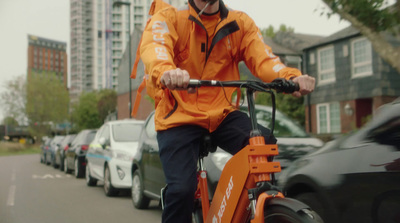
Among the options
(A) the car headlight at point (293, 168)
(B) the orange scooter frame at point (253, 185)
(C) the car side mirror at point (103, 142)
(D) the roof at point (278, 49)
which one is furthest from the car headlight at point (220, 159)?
(D) the roof at point (278, 49)

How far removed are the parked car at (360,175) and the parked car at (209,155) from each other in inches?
64.5

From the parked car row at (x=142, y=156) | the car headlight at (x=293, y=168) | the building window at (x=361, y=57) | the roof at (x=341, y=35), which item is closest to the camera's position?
the car headlight at (x=293, y=168)

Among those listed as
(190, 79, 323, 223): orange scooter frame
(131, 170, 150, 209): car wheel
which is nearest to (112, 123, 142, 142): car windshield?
(131, 170, 150, 209): car wheel

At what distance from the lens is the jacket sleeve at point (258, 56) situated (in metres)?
3.23

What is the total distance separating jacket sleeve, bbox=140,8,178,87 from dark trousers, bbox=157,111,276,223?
1.47 ft

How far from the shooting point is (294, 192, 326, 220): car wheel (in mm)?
4117

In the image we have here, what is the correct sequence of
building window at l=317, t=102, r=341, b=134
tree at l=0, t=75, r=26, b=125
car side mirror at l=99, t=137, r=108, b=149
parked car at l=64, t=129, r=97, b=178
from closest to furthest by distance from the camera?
car side mirror at l=99, t=137, r=108, b=149 → parked car at l=64, t=129, r=97, b=178 → building window at l=317, t=102, r=341, b=134 → tree at l=0, t=75, r=26, b=125

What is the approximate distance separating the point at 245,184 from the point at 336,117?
28.7 meters

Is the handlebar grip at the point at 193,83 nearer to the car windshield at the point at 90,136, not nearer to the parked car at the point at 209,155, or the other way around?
the parked car at the point at 209,155

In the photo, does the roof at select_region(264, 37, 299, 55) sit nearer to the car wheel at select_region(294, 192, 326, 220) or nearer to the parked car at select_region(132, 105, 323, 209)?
the parked car at select_region(132, 105, 323, 209)

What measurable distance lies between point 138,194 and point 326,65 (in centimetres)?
2463

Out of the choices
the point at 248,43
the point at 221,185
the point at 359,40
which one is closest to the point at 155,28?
the point at 248,43

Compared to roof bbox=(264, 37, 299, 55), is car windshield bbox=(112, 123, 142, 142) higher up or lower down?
lower down

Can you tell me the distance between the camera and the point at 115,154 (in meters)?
10.7
